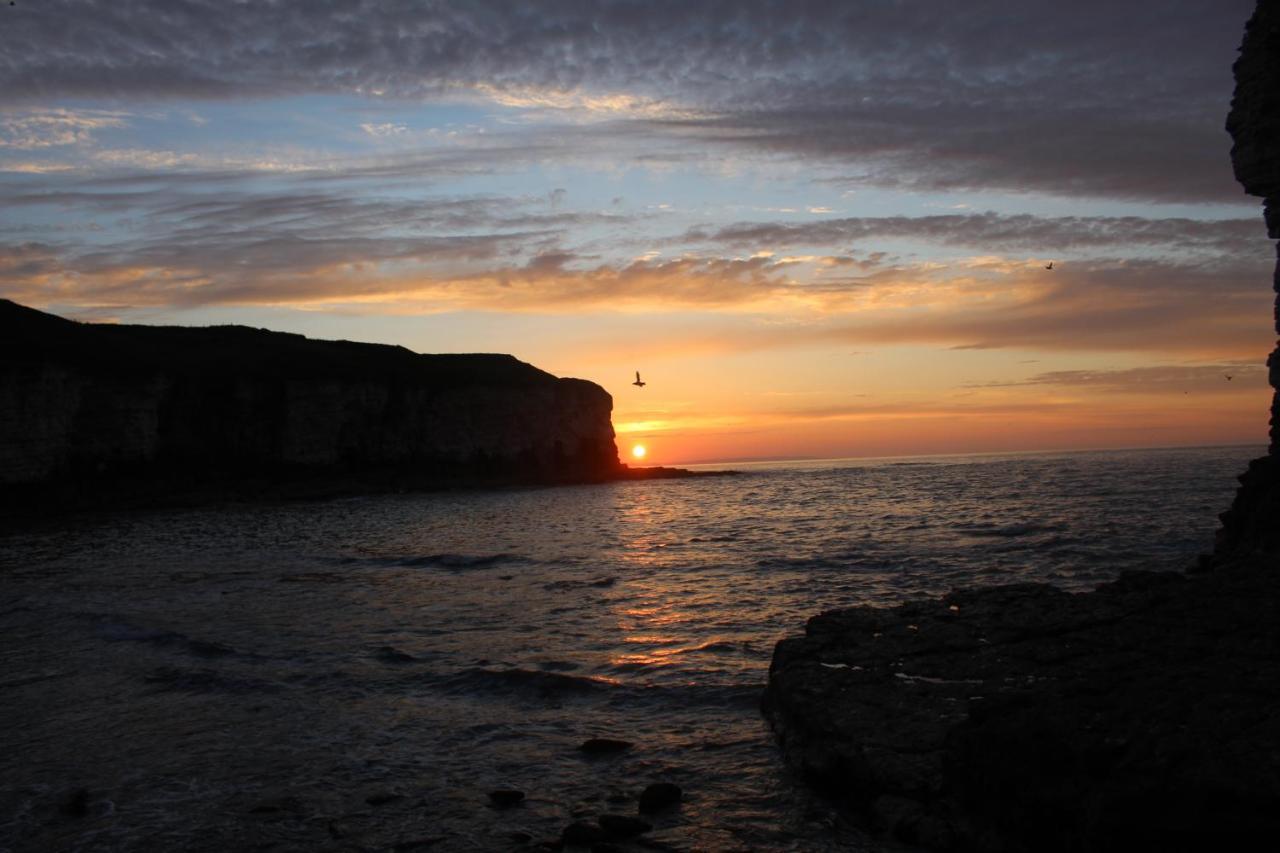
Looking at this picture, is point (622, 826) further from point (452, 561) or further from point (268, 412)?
point (268, 412)

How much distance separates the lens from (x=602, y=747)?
9.83 metres

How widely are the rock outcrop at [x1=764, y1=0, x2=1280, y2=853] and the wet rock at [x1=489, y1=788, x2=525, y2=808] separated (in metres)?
2.78

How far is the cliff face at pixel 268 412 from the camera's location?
187 feet

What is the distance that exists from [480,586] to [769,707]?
13.8 meters

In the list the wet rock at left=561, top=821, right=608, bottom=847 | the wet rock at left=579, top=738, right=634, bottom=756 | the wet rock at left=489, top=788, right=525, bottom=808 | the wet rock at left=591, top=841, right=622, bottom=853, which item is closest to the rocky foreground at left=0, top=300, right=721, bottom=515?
the wet rock at left=579, top=738, right=634, bottom=756

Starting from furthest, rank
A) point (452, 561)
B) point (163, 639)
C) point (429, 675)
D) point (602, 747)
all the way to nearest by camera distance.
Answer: point (452, 561), point (163, 639), point (429, 675), point (602, 747)

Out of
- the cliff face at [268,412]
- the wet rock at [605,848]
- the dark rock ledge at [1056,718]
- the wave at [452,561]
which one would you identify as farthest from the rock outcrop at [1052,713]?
the cliff face at [268,412]

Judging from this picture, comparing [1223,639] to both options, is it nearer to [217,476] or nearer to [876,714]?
[876,714]

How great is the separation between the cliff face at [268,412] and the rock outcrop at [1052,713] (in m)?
58.7

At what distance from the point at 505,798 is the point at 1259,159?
813 inches

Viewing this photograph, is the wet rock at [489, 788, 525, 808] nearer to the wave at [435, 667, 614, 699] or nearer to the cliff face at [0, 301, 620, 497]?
the wave at [435, 667, 614, 699]

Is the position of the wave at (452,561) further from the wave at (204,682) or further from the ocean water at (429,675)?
the wave at (204,682)

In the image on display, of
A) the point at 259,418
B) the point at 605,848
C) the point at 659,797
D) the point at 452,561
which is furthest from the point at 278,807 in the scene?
the point at 259,418

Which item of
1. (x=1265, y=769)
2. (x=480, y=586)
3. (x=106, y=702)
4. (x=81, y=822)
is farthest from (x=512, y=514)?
(x=1265, y=769)
